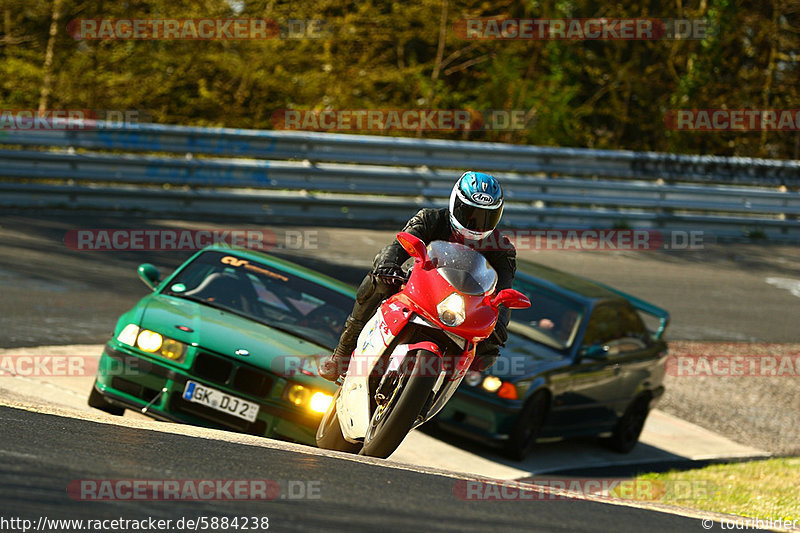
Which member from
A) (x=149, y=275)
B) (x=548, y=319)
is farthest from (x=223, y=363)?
(x=548, y=319)

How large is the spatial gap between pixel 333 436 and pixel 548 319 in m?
4.18

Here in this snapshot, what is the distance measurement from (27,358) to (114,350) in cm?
221

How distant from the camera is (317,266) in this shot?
13.9 metres

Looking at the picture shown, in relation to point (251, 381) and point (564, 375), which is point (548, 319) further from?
point (251, 381)

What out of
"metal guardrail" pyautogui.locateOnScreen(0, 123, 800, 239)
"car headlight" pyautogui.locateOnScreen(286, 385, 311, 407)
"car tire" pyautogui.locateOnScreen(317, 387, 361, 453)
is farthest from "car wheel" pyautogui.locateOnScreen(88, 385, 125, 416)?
"metal guardrail" pyautogui.locateOnScreen(0, 123, 800, 239)

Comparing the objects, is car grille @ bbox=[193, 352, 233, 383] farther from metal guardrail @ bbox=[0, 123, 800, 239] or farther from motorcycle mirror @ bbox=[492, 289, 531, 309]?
metal guardrail @ bbox=[0, 123, 800, 239]

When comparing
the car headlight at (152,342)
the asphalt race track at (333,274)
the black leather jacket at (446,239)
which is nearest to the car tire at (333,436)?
the black leather jacket at (446,239)

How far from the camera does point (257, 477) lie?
4.57 meters

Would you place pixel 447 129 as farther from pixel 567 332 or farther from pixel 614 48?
pixel 567 332

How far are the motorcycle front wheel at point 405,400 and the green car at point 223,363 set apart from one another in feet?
4.75

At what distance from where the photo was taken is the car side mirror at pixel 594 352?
968 centimetres

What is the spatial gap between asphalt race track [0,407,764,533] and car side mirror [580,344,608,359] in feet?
15.1

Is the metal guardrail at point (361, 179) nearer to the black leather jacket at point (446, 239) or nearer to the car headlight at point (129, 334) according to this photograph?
the car headlight at point (129, 334)

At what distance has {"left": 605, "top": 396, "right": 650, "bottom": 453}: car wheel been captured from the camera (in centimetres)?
1043
